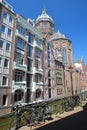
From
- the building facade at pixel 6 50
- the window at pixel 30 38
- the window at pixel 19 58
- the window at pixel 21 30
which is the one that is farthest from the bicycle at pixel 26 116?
the window at pixel 30 38

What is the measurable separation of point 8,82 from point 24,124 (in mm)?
15204

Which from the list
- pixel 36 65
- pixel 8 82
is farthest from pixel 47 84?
pixel 8 82

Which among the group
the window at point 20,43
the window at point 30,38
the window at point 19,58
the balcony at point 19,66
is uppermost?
the window at point 30,38

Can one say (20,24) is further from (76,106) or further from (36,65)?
(76,106)

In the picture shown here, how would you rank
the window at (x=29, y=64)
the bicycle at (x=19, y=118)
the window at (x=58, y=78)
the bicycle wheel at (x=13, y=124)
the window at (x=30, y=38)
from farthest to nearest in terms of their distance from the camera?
the window at (x=58, y=78) < the window at (x=30, y=38) < the window at (x=29, y=64) < the bicycle at (x=19, y=118) < the bicycle wheel at (x=13, y=124)

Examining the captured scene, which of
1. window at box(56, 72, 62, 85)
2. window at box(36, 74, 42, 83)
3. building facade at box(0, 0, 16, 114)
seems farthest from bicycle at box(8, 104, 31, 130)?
window at box(56, 72, 62, 85)

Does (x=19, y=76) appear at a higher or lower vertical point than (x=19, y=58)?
lower

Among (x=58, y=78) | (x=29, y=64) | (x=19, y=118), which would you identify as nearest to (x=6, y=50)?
(x=29, y=64)

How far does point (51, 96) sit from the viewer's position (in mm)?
35156

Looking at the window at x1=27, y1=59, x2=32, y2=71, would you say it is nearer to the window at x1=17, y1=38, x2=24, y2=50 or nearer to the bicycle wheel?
the window at x1=17, y1=38, x2=24, y2=50

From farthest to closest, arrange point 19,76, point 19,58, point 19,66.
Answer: point 19,58, point 19,76, point 19,66

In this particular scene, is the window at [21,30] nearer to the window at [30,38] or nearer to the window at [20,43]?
the window at [20,43]

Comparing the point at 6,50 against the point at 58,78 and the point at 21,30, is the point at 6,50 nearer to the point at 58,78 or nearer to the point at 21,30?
the point at 21,30

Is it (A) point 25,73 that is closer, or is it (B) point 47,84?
(A) point 25,73
